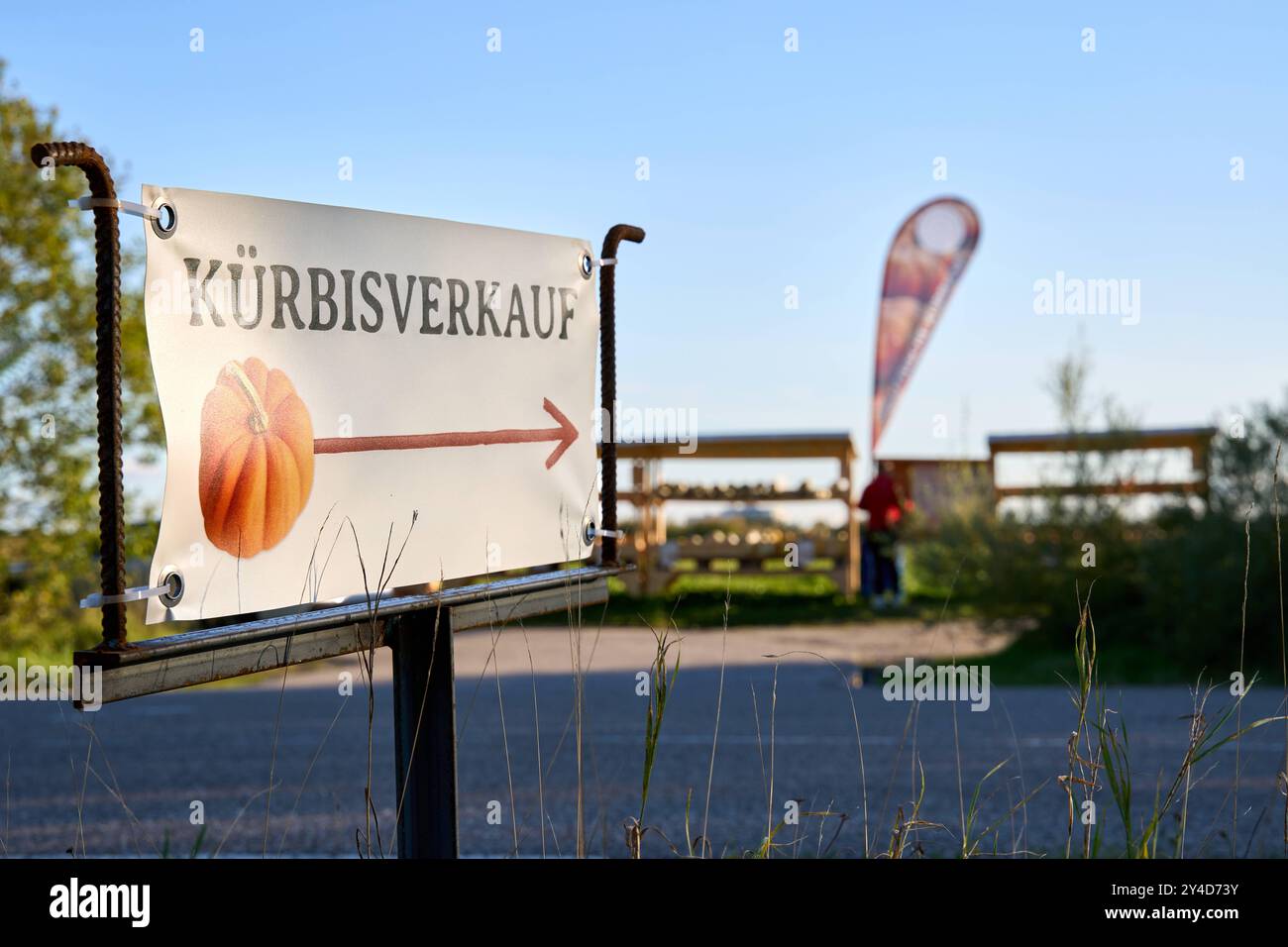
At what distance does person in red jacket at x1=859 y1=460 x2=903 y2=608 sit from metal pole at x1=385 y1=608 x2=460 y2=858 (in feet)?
47.0

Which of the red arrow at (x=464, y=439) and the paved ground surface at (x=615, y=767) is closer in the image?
the red arrow at (x=464, y=439)

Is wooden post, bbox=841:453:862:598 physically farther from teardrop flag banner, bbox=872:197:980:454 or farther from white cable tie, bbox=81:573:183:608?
white cable tie, bbox=81:573:183:608

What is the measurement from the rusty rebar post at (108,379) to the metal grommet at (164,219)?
6 cm

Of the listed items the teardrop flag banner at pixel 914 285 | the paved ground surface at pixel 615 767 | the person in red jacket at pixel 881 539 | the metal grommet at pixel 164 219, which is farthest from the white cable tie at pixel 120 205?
the teardrop flag banner at pixel 914 285

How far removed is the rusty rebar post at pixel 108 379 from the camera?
209 centimetres

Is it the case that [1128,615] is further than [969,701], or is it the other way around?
[1128,615]

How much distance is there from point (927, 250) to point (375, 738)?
498 inches

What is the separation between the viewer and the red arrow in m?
2.50

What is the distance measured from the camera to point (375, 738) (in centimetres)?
897

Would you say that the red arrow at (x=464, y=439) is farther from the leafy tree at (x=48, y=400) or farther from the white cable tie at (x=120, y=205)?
the leafy tree at (x=48, y=400)

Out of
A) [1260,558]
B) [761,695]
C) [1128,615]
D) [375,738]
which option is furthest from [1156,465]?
[375,738]

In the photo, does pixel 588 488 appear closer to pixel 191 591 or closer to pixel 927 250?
pixel 191 591

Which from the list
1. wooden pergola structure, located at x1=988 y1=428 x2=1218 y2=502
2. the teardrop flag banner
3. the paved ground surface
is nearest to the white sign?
the paved ground surface

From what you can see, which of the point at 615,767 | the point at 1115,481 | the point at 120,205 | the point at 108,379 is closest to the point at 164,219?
the point at 120,205
